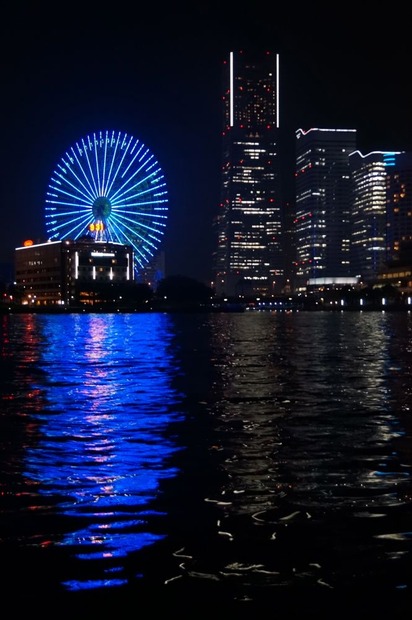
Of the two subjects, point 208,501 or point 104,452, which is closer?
point 208,501

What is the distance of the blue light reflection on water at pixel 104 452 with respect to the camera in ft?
32.0

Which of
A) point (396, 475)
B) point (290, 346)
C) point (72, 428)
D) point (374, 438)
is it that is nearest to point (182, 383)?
point (72, 428)

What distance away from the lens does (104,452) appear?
1525 cm

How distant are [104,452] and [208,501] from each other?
14.6 feet

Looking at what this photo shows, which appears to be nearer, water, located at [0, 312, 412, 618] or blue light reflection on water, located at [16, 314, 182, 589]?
water, located at [0, 312, 412, 618]

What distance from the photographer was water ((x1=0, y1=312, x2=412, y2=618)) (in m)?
7.76

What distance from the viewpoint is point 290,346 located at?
52.8m

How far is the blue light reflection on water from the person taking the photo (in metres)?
9.75

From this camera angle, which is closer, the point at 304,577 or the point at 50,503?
the point at 304,577

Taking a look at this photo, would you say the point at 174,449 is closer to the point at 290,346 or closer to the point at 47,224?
the point at 290,346

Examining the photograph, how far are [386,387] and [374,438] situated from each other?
10410mm

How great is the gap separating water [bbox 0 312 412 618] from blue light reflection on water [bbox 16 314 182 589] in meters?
0.04

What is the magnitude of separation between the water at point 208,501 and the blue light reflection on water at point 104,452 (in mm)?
40

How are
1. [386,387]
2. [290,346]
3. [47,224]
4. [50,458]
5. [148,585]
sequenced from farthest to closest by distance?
1. [47,224]
2. [290,346]
3. [386,387]
4. [50,458]
5. [148,585]
